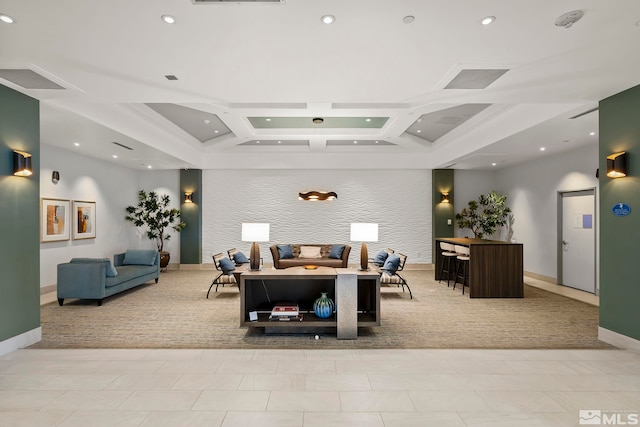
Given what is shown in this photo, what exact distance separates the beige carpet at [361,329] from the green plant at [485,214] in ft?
8.35

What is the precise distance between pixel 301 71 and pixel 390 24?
113cm

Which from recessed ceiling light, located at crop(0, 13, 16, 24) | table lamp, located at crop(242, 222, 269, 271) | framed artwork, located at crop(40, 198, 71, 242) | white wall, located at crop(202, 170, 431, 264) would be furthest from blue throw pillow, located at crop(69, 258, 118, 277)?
recessed ceiling light, located at crop(0, 13, 16, 24)

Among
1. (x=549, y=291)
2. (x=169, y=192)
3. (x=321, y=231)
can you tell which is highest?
(x=169, y=192)

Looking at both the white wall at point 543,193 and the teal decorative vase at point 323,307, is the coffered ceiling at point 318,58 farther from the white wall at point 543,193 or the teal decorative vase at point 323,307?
the teal decorative vase at point 323,307

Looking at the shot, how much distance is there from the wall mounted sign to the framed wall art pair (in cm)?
912

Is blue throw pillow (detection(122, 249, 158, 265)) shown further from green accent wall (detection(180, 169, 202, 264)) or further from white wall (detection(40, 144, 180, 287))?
green accent wall (detection(180, 169, 202, 264))

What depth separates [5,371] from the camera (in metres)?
3.29

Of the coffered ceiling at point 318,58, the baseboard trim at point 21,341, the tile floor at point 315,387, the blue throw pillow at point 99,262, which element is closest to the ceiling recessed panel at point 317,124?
the coffered ceiling at point 318,58

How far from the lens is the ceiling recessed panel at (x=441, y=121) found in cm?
629

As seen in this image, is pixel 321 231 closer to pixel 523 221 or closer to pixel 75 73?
pixel 523 221

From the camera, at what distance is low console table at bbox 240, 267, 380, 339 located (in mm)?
4250

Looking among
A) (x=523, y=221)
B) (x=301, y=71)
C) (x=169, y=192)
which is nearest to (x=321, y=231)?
(x=169, y=192)

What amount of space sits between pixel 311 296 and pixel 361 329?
0.82 metres

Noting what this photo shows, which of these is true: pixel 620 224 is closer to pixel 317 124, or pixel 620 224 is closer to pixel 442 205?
pixel 317 124
